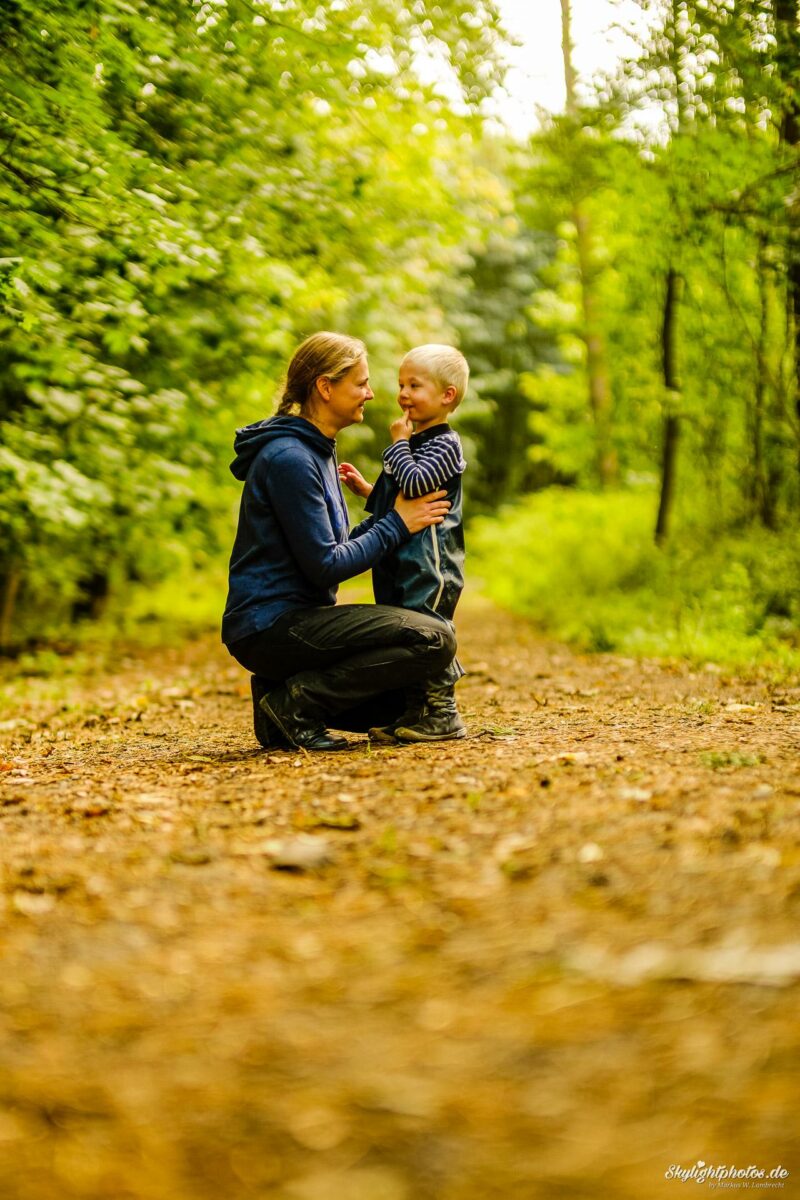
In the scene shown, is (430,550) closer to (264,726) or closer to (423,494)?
(423,494)

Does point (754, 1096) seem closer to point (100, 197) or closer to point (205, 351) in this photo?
point (100, 197)

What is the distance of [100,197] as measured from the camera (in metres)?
5.64

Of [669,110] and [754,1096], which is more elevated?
[669,110]

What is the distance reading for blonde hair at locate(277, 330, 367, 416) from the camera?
449 cm

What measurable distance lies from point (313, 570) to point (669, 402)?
342 inches

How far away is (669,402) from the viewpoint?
1207cm

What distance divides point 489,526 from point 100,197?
19.4 meters

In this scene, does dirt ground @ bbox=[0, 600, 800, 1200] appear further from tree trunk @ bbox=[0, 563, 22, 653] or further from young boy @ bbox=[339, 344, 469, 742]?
tree trunk @ bbox=[0, 563, 22, 653]

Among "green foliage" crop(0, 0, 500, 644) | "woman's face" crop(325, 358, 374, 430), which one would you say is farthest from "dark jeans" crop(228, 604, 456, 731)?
"green foliage" crop(0, 0, 500, 644)

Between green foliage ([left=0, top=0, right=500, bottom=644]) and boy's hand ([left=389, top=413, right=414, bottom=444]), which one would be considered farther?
green foliage ([left=0, top=0, right=500, bottom=644])

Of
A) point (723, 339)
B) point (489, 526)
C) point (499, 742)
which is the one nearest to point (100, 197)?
point (499, 742)

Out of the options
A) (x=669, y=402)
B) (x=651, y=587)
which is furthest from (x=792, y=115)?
(x=651, y=587)

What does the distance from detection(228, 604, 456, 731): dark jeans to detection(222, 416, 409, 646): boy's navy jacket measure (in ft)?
0.30

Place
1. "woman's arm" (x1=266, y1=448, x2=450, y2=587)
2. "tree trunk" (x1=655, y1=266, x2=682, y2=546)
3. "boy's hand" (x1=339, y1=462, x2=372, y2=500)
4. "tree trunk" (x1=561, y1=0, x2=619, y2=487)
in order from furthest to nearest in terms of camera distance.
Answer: "tree trunk" (x1=561, y1=0, x2=619, y2=487) < "tree trunk" (x1=655, y1=266, x2=682, y2=546) < "boy's hand" (x1=339, y1=462, x2=372, y2=500) < "woman's arm" (x1=266, y1=448, x2=450, y2=587)
